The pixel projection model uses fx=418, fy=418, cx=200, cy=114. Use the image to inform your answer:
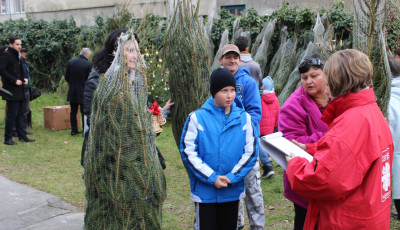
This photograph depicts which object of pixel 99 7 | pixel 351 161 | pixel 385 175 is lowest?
pixel 385 175

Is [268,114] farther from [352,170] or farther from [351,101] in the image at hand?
[352,170]

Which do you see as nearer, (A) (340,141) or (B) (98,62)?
(A) (340,141)

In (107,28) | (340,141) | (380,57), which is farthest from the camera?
(107,28)

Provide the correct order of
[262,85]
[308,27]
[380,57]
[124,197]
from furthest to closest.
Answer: [308,27] < [262,85] < [380,57] < [124,197]

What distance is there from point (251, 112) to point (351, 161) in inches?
83.8

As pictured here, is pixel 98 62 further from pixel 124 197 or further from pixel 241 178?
pixel 241 178

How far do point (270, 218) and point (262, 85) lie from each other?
85.4 inches

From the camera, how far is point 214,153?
3.45m

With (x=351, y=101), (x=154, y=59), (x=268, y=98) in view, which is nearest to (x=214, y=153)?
(x=351, y=101)

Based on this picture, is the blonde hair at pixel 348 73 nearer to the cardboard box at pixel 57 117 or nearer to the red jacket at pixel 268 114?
the red jacket at pixel 268 114

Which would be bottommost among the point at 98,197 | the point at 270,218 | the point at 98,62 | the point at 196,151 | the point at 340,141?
the point at 270,218

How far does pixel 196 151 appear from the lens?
137 inches

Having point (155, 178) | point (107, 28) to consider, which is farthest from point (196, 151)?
point (107, 28)

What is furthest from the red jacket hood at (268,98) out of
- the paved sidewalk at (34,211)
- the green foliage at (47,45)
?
the green foliage at (47,45)
